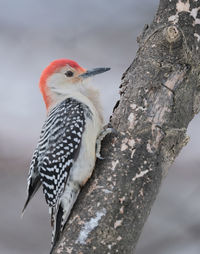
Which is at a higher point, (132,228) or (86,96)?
(86,96)

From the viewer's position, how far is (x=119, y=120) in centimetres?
259

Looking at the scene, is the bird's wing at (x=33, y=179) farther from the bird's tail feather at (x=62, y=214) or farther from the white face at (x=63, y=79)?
the white face at (x=63, y=79)

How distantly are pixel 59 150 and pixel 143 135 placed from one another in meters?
0.54

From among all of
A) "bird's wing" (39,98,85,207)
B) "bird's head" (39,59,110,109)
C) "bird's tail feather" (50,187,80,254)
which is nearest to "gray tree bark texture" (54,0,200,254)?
"bird's tail feather" (50,187,80,254)

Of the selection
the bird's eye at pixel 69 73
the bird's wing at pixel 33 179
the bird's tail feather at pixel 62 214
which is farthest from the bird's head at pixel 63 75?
the bird's tail feather at pixel 62 214

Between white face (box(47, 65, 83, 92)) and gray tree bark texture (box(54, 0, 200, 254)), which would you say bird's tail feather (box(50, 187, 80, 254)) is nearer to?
gray tree bark texture (box(54, 0, 200, 254))

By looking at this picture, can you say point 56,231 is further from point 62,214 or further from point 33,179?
point 33,179

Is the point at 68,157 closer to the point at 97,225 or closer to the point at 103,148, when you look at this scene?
the point at 103,148

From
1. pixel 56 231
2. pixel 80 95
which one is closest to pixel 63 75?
pixel 80 95

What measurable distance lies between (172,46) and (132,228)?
3.81 ft

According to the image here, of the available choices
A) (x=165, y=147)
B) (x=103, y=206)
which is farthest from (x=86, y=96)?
(x=103, y=206)

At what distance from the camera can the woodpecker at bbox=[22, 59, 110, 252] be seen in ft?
8.31

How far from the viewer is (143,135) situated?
8.14ft

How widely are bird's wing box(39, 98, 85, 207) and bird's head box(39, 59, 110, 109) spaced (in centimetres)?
37
